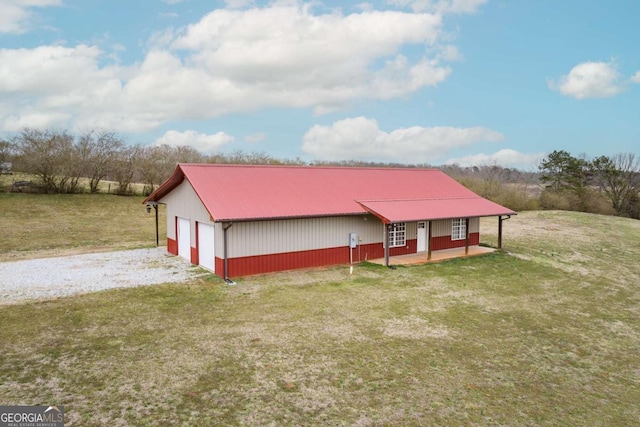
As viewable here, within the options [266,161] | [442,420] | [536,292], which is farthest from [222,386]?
[266,161]

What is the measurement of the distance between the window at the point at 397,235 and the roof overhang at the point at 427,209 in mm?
980

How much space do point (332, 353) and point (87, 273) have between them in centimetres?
1119

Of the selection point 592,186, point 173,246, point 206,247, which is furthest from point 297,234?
point 592,186

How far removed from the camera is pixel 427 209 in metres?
19.6

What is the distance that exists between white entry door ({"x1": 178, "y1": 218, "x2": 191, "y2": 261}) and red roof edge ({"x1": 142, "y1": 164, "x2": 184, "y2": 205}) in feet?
5.21

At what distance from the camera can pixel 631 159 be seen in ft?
164

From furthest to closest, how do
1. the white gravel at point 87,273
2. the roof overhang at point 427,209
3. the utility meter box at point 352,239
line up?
the roof overhang at point 427,209
the utility meter box at point 352,239
the white gravel at point 87,273

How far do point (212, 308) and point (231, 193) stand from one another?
593 centimetres

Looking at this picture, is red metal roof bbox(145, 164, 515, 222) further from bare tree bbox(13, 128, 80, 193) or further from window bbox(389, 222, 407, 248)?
bare tree bbox(13, 128, 80, 193)

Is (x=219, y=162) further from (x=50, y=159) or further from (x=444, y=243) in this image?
(x=444, y=243)

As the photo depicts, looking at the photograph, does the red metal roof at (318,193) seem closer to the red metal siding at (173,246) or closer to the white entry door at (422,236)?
the white entry door at (422,236)

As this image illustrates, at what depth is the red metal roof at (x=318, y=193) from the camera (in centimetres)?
1591

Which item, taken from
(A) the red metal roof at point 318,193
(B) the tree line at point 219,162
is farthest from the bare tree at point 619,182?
(A) the red metal roof at point 318,193

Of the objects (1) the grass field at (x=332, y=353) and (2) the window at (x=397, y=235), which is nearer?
(1) the grass field at (x=332, y=353)
